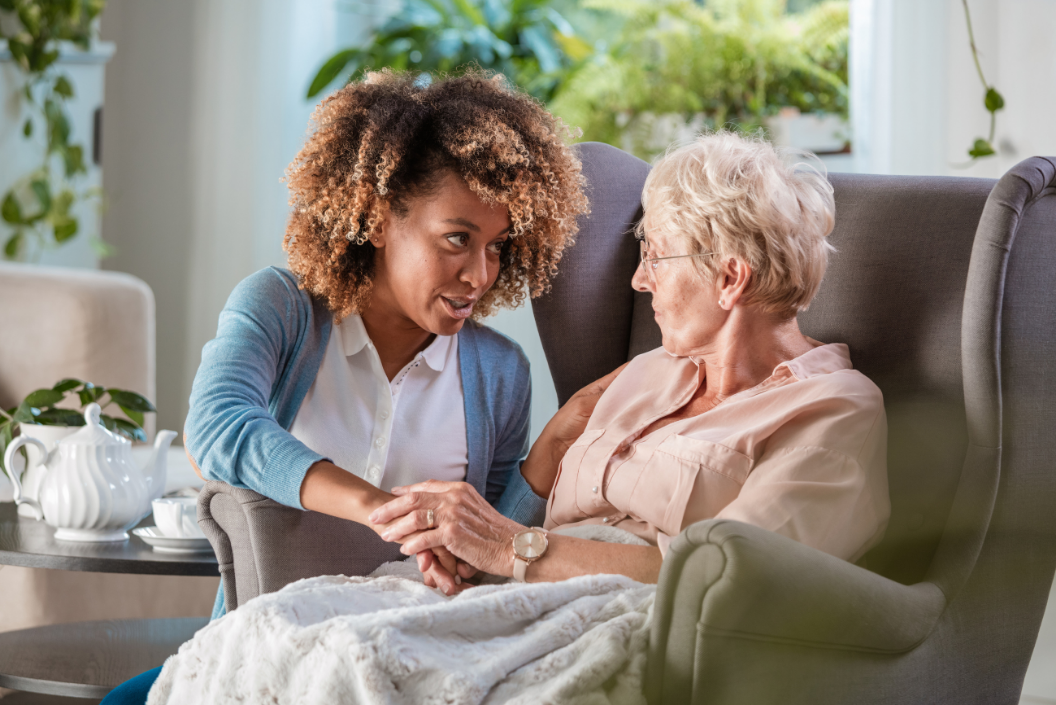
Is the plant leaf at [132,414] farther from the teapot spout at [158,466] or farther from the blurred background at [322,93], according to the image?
the blurred background at [322,93]

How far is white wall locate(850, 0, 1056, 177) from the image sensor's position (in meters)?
1.94

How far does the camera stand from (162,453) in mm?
1581

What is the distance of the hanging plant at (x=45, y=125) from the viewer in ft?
10.4

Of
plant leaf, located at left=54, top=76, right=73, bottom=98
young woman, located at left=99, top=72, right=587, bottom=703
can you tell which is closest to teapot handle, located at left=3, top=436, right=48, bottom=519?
young woman, located at left=99, top=72, right=587, bottom=703

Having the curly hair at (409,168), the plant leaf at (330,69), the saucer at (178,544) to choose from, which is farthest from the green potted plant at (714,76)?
the saucer at (178,544)

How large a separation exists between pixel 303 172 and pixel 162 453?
0.50 meters

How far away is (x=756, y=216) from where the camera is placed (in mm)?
1248

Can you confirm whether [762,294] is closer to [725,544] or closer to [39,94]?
[725,544]

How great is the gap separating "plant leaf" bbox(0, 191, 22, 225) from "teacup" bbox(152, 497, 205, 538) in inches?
85.7

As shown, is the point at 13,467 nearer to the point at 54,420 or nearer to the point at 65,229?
the point at 54,420

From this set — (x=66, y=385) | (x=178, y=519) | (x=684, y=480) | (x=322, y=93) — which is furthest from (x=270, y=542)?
(x=322, y=93)

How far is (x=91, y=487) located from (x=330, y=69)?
2.06 m

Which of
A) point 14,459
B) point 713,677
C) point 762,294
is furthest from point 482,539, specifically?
point 14,459

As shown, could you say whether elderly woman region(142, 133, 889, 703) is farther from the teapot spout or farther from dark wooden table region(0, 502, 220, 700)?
the teapot spout
